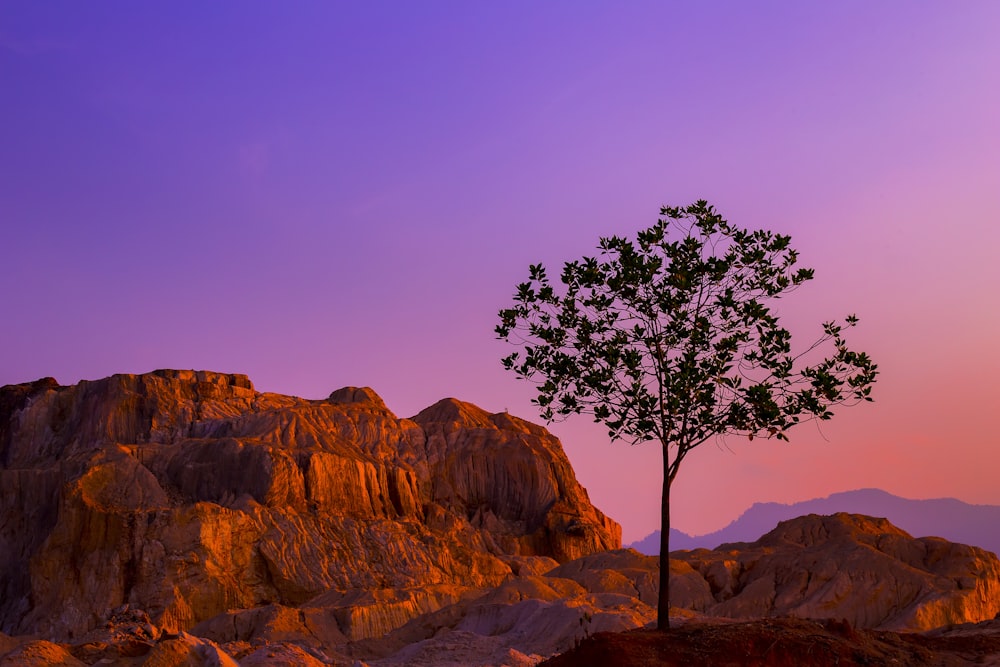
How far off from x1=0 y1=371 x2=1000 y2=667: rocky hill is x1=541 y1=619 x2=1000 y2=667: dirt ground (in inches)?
4.7

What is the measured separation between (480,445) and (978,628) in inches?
3004

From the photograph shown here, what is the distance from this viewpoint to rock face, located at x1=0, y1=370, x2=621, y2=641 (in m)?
61.8

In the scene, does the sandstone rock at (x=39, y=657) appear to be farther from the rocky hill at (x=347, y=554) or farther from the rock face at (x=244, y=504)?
the rock face at (x=244, y=504)

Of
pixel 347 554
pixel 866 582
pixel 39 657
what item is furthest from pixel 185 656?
pixel 347 554

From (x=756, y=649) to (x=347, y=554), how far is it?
52.1 metres

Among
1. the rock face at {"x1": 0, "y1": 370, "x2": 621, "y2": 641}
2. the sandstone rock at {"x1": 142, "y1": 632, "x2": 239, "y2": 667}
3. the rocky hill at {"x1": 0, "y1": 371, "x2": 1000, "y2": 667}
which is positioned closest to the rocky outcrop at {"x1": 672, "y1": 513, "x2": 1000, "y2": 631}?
the rocky hill at {"x1": 0, "y1": 371, "x2": 1000, "y2": 667}

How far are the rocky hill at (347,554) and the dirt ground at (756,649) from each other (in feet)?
0.39

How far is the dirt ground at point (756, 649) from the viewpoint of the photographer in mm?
18516

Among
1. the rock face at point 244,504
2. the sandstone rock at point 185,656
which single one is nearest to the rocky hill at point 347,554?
the sandstone rock at point 185,656

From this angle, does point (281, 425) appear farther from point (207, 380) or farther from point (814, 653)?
point (814, 653)

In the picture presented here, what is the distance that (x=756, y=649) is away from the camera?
1906cm

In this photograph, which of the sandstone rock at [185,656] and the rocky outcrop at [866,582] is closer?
the sandstone rock at [185,656]

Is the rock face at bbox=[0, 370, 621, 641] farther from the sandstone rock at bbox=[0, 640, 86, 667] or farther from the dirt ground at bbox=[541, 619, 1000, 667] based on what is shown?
the dirt ground at bbox=[541, 619, 1000, 667]

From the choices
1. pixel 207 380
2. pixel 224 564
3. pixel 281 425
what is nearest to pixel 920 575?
pixel 224 564
